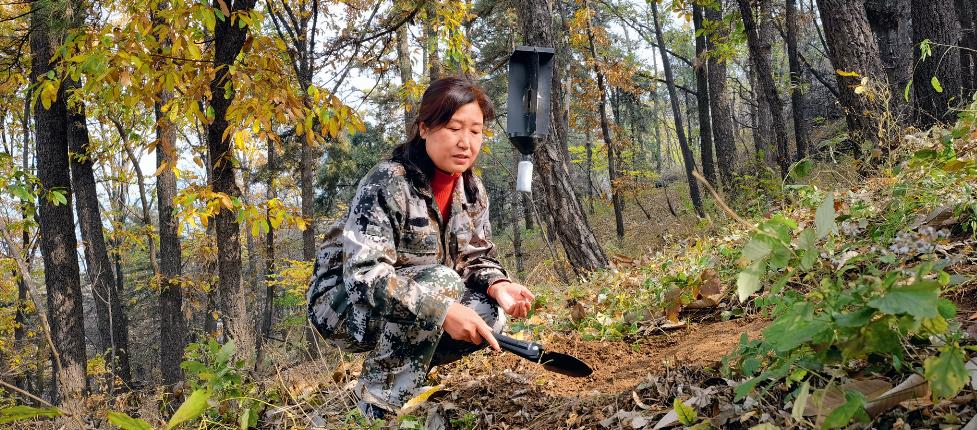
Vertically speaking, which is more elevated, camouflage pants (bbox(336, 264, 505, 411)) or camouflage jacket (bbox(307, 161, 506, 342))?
camouflage jacket (bbox(307, 161, 506, 342))

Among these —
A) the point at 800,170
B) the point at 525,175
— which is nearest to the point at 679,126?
the point at 525,175

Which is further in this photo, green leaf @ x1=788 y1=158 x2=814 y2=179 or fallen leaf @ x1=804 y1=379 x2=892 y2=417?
green leaf @ x1=788 y1=158 x2=814 y2=179

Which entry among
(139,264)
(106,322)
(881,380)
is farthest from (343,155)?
(881,380)

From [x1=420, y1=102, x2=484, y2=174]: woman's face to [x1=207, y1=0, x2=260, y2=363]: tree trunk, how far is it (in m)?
2.40

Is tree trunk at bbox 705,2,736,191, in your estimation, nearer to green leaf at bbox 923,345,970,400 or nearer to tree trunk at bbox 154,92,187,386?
tree trunk at bbox 154,92,187,386

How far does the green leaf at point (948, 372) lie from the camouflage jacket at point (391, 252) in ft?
4.69

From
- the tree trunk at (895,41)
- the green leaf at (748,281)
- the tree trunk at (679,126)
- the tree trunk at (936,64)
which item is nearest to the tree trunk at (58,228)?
the green leaf at (748,281)

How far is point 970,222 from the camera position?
90.2 inches

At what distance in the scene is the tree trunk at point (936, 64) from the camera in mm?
5059

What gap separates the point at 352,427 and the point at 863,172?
177 inches

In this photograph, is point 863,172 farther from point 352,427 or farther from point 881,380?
point 352,427

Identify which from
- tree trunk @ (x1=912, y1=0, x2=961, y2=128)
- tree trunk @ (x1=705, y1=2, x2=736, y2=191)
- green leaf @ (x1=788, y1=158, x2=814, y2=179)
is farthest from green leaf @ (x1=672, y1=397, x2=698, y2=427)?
tree trunk @ (x1=705, y1=2, x2=736, y2=191)

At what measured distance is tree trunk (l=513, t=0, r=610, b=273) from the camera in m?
5.66

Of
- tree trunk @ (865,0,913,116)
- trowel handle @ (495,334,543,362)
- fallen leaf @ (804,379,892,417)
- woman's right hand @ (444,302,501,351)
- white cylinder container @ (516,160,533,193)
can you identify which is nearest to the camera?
fallen leaf @ (804,379,892,417)
